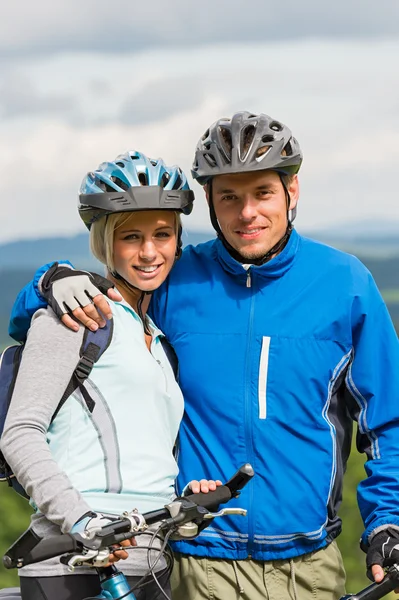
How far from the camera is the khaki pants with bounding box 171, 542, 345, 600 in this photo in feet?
15.7

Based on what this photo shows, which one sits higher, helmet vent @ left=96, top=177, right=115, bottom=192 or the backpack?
helmet vent @ left=96, top=177, right=115, bottom=192

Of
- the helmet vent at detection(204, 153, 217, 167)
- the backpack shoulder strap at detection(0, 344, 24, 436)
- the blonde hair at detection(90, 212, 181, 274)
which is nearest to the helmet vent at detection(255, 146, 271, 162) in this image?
the helmet vent at detection(204, 153, 217, 167)

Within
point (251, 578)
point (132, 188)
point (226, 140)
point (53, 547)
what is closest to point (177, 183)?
point (132, 188)

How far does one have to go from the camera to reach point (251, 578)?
4777 millimetres

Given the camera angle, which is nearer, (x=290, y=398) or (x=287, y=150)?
(x=290, y=398)

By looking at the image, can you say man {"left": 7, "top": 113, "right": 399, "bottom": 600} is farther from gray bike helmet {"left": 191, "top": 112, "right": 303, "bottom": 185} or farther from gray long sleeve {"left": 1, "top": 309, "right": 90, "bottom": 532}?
gray long sleeve {"left": 1, "top": 309, "right": 90, "bottom": 532}

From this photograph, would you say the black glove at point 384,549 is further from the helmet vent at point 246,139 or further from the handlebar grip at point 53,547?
the helmet vent at point 246,139

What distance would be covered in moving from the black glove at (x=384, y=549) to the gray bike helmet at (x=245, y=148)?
1833mm

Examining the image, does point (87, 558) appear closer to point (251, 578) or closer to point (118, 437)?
point (118, 437)

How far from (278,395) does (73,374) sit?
3.61ft

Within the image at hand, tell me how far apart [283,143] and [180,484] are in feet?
5.84

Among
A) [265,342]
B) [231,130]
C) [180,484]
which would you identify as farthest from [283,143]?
[180,484]

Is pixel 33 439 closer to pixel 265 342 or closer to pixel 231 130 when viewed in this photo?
pixel 265 342

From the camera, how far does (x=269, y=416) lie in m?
4.71
